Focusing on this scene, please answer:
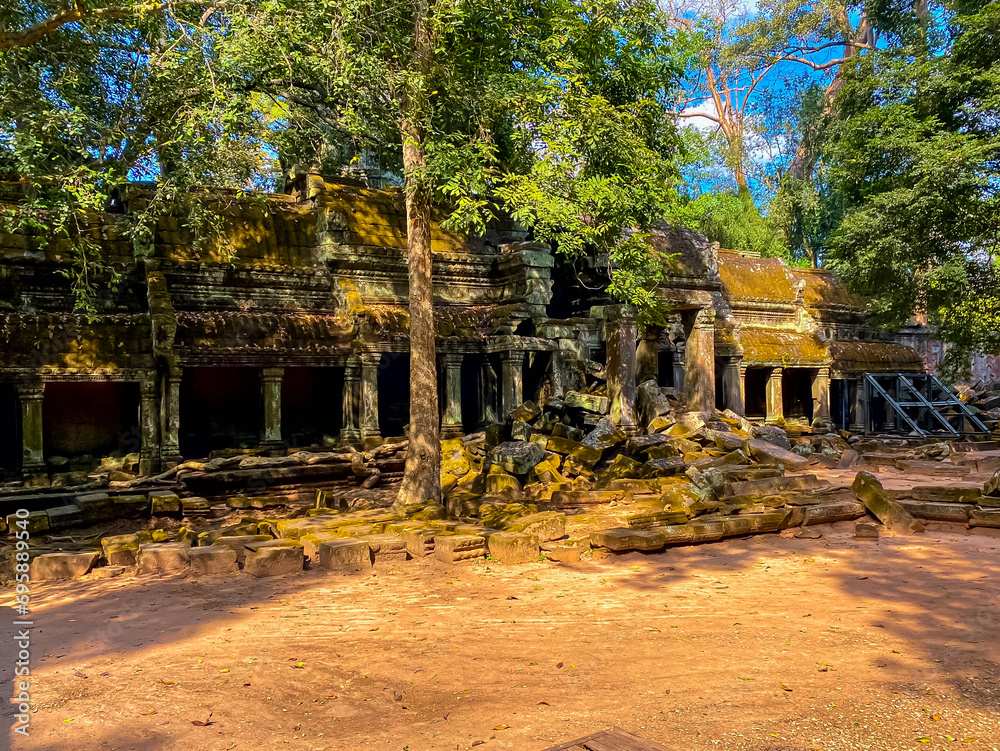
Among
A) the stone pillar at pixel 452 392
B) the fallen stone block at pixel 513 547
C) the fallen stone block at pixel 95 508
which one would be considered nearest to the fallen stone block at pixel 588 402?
the stone pillar at pixel 452 392

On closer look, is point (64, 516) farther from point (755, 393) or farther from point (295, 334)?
point (755, 393)

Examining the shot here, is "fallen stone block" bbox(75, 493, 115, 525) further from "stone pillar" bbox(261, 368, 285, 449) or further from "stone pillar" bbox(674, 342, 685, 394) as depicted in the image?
"stone pillar" bbox(674, 342, 685, 394)

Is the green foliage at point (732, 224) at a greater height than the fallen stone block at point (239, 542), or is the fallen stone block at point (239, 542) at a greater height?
the green foliage at point (732, 224)

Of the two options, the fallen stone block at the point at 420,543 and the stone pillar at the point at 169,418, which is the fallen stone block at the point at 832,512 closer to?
the fallen stone block at the point at 420,543

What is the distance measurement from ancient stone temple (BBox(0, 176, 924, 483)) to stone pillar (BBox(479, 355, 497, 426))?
0.10 ft

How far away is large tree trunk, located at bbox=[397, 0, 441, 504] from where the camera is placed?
9859 millimetres

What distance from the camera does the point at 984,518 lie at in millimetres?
8531

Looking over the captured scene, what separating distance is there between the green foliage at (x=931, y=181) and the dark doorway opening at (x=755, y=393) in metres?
4.22

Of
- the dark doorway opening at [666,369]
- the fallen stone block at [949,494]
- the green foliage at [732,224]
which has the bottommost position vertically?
the fallen stone block at [949,494]

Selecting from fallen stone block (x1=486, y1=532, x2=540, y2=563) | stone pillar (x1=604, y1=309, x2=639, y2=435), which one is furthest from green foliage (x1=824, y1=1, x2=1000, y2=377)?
fallen stone block (x1=486, y1=532, x2=540, y2=563)

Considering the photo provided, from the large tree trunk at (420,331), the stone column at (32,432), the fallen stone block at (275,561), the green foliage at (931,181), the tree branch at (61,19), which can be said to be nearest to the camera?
the fallen stone block at (275,561)

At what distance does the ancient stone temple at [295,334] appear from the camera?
12.1 m

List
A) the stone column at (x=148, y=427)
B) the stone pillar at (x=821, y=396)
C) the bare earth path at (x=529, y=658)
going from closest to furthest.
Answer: the bare earth path at (x=529, y=658) < the stone column at (x=148, y=427) < the stone pillar at (x=821, y=396)

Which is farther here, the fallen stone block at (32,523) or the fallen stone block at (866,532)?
the fallen stone block at (32,523)
